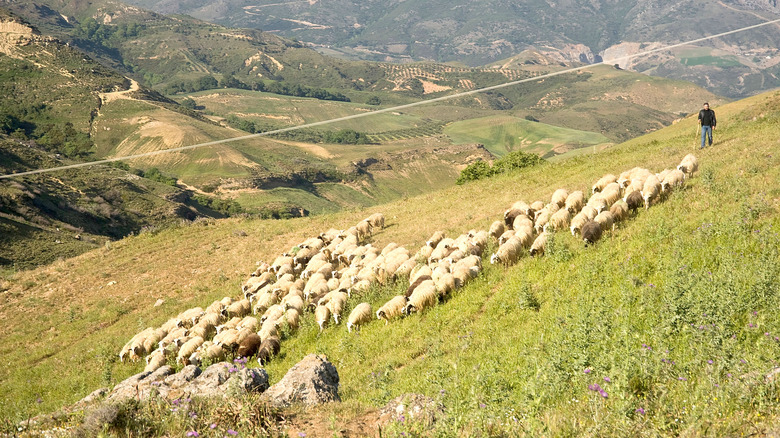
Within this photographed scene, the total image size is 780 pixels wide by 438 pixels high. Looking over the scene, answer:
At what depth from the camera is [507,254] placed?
47.9 feet

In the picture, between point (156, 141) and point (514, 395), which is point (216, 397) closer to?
point (514, 395)

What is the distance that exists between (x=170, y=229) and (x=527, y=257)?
75.6 ft

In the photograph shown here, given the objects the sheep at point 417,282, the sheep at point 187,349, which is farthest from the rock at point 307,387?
the sheep at point 187,349

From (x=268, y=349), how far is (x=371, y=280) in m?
4.05

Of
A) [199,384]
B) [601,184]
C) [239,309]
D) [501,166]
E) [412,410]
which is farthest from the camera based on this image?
[501,166]

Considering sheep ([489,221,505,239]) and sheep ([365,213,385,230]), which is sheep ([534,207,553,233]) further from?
sheep ([365,213,385,230])

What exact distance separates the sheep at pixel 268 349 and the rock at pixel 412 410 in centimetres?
676

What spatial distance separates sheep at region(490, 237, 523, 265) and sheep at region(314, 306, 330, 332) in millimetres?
4893

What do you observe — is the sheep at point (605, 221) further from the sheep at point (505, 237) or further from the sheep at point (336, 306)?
the sheep at point (336, 306)

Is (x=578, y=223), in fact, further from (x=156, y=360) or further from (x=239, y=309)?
(x=156, y=360)

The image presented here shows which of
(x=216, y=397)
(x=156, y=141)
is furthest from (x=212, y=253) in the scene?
(x=156, y=141)

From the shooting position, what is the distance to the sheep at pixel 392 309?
533 inches

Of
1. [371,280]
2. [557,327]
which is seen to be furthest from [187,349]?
[557,327]

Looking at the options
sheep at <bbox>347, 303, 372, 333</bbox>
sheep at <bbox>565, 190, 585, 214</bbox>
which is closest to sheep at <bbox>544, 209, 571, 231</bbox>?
sheep at <bbox>565, 190, 585, 214</bbox>
